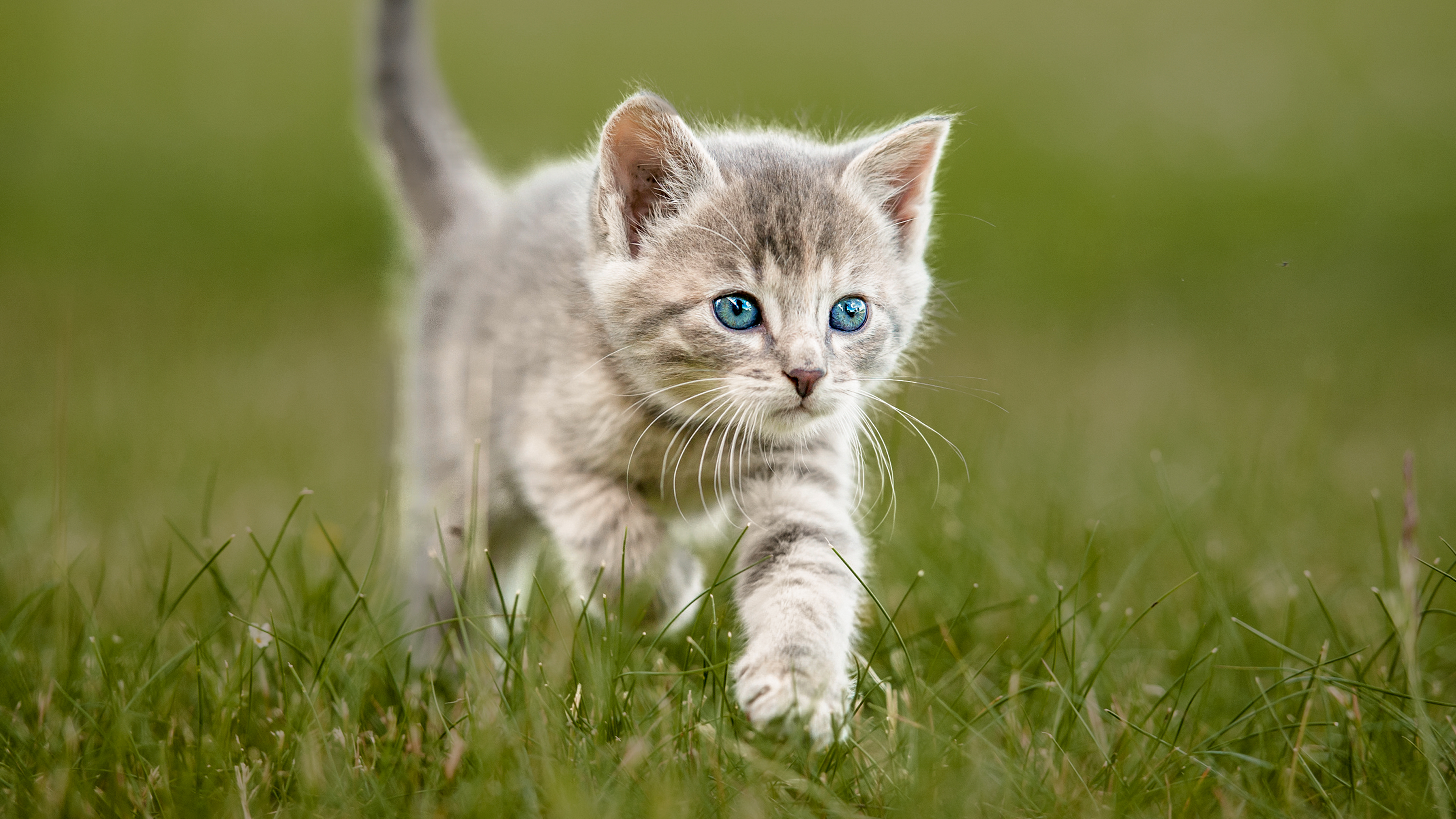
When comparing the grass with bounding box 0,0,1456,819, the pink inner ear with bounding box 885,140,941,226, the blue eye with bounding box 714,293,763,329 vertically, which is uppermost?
the pink inner ear with bounding box 885,140,941,226

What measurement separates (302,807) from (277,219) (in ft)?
19.8

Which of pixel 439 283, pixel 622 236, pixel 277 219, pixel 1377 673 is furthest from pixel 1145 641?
pixel 277 219

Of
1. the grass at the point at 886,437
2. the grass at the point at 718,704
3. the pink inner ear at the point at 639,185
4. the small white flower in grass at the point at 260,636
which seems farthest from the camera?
the pink inner ear at the point at 639,185

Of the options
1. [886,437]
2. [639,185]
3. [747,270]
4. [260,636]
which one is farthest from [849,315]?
[260,636]

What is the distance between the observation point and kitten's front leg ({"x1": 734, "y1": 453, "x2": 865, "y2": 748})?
1.73 metres

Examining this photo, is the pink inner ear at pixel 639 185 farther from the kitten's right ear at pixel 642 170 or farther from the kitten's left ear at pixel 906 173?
the kitten's left ear at pixel 906 173

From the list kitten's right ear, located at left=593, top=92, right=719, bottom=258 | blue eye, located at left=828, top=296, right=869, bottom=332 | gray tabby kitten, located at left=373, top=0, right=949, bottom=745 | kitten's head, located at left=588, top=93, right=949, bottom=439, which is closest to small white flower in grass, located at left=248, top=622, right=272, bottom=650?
gray tabby kitten, located at left=373, top=0, right=949, bottom=745

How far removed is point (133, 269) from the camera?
21.3ft

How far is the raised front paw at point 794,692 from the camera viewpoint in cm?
→ 170

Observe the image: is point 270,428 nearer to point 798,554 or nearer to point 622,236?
point 622,236

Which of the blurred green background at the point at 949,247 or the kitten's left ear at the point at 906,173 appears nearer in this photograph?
the kitten's left ear at the point at 906,173

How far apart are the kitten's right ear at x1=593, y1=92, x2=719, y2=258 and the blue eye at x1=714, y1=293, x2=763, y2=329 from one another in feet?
0.77

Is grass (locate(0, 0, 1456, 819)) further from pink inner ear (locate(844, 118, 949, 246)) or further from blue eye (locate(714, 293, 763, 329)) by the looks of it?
blue eye (locate(714, 293, 763, 329))

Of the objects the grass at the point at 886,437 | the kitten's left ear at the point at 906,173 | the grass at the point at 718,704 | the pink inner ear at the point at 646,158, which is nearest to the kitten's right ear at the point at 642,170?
the pink inner ear at the point at 646,158
